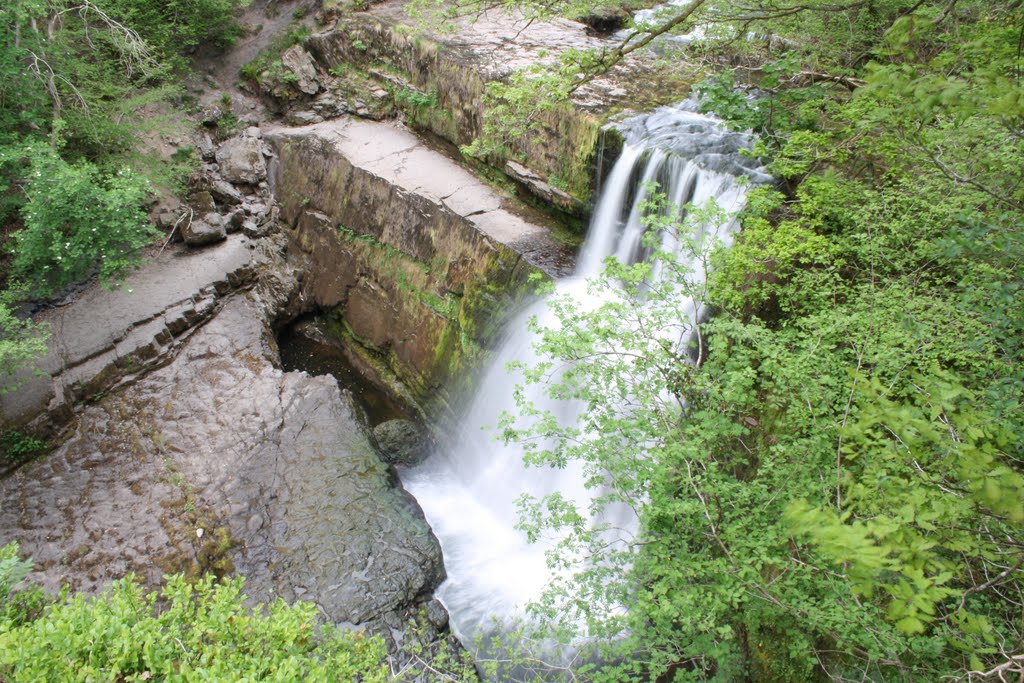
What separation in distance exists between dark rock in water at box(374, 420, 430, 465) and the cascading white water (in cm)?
21

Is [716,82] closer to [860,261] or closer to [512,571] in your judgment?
[860,261]

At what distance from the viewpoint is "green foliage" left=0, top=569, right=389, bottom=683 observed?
2.82 metres

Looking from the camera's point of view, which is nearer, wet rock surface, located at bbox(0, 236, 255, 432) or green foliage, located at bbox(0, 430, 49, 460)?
green foliage, located at bbox(0, 430, 49, 460)

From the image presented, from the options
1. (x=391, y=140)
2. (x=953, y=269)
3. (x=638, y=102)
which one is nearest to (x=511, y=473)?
(x=953, y=269)

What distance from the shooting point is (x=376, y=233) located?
1106cm

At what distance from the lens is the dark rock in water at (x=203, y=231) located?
419 inches

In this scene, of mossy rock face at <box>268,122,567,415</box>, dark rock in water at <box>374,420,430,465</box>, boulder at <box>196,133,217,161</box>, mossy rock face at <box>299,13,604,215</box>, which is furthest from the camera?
boulder at <box>196,133,217,161</box>

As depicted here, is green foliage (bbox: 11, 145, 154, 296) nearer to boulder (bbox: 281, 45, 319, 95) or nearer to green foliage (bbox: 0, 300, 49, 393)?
green foliage (bbox: 0, 300, 49, 393)

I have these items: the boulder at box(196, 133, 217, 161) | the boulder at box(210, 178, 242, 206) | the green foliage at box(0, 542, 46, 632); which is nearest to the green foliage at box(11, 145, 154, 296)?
the boulder at box(210, 178, 242, 206)

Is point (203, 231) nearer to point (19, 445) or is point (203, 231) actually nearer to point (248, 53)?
point (19, 445)

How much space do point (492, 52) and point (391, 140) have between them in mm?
2707

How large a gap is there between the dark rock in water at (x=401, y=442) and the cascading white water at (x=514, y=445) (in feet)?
0.67

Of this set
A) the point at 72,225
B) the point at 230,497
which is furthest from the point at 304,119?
the point at 230,497

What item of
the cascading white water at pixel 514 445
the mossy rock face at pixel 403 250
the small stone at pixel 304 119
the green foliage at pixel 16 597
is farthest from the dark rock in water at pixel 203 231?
the green foliage at pixel 16 597
